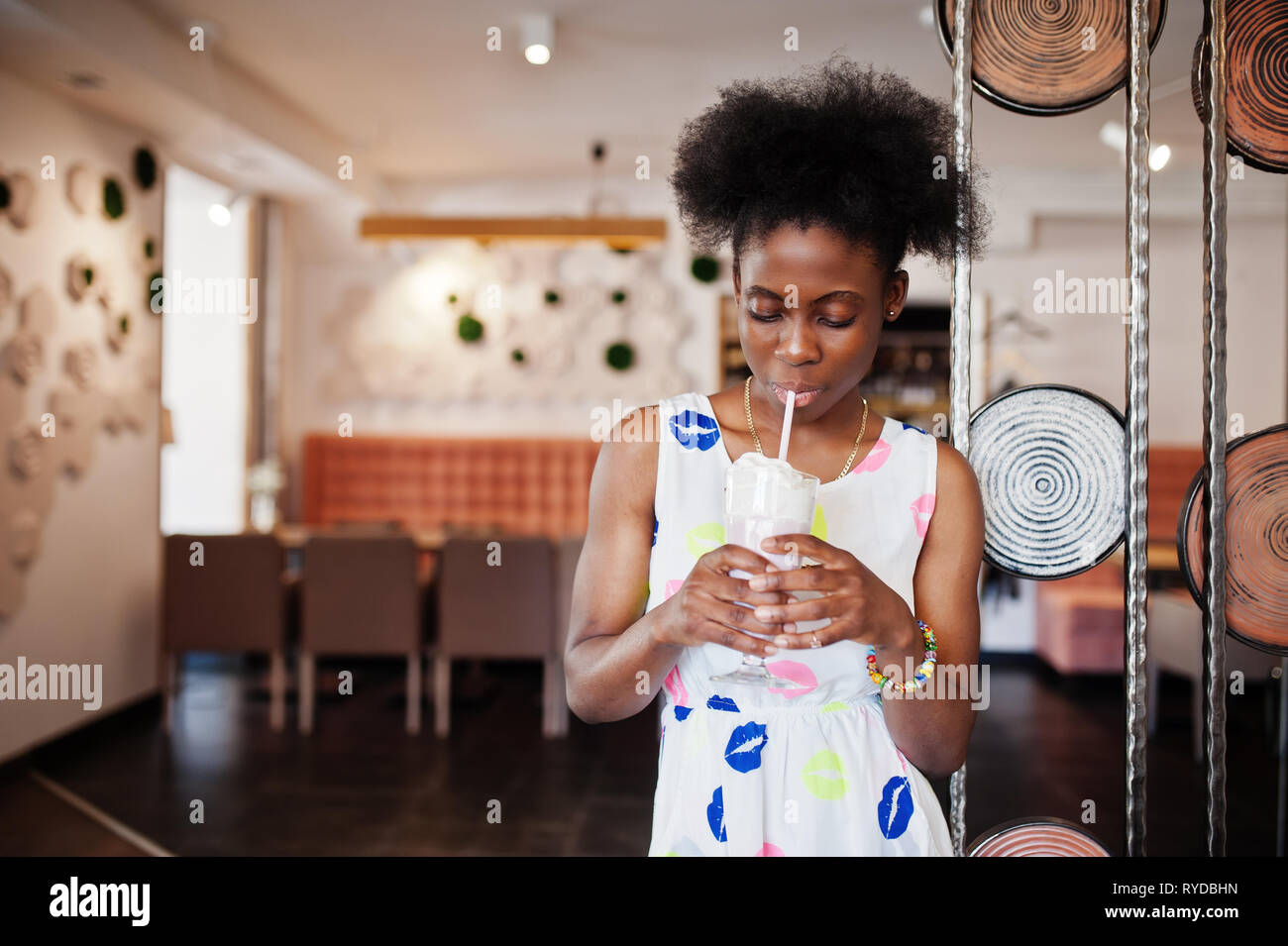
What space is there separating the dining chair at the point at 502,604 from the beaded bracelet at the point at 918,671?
10.3 feet

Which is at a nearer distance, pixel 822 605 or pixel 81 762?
pixel 822 605

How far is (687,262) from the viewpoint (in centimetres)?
598

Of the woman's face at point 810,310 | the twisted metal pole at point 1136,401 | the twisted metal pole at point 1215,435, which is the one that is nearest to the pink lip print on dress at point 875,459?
the woman's face at point 810,310

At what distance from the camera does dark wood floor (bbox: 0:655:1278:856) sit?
9.82ft

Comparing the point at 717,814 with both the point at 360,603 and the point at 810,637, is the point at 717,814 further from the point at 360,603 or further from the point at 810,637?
the point at 360,603

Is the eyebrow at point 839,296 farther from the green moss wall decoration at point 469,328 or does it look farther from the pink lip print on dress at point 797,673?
the green moss wall decoration at point 469,328

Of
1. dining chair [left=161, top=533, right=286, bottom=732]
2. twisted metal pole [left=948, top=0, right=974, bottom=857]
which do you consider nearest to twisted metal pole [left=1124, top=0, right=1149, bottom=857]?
twisted metal pole [left=948, top=0, right=974, bottom=857]

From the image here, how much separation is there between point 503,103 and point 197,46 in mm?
1439

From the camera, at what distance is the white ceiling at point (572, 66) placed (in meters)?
Result: 3.47

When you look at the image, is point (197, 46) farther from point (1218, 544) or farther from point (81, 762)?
point (1218, 544)

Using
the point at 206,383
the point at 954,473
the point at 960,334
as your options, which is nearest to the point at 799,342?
the point at 954,473

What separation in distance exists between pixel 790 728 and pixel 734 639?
26 cm
